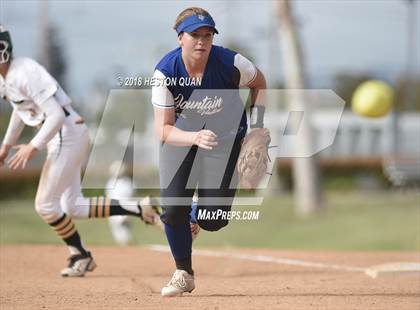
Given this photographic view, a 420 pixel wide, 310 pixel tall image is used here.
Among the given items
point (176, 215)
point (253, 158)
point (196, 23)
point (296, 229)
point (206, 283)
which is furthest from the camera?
point (296, 229)

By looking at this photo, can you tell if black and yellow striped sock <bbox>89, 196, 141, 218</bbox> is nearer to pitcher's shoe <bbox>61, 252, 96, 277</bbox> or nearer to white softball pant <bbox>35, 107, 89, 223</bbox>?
white softball pant <bbox>35, 107, 89, 223</bbox>

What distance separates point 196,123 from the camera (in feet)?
24.0

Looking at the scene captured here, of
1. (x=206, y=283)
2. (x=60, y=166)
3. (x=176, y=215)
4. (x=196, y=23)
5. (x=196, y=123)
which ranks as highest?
(x=196, y=23)

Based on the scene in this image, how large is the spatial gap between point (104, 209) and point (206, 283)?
1.51 m

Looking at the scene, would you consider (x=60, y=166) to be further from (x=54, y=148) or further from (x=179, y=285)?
Answer: (x=179, y=285)

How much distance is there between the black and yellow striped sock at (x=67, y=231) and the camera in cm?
902

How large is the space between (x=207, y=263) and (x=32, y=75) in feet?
11.9

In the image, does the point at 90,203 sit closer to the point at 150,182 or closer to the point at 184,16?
the point at 184,16

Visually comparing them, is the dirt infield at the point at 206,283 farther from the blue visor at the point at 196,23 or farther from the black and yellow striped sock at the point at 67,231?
the blue visor at the point at 196,23

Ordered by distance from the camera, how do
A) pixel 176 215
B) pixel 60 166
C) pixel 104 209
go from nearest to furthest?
pixel 176 215, pixel 60 166, pixel 104 209

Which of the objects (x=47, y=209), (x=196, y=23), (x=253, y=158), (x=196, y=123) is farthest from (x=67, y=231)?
(x=196, y=23)

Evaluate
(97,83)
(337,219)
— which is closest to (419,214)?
(337,219)

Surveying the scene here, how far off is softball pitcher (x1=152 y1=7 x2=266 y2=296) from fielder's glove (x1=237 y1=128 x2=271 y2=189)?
0.37ft

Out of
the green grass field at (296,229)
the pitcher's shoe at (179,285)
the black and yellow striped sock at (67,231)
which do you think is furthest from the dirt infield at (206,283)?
the green grass field at (296,229)
